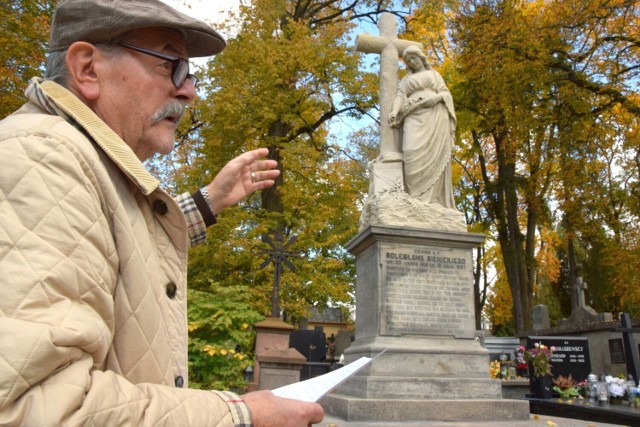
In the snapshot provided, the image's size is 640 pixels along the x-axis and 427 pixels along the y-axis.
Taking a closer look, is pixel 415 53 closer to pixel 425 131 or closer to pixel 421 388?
pixel 425 131

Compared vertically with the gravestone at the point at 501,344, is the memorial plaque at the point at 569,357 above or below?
below

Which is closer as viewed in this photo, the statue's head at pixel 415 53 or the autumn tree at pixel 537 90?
the statue's head at pixel 415 53

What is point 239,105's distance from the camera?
16.0 metres

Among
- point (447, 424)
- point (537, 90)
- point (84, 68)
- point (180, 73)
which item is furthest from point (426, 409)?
point (537, 90)

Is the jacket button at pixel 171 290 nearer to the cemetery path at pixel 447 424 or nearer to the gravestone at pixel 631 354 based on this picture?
the cemetery path at pixel 447 424

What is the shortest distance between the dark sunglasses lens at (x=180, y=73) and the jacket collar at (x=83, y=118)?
15.5 inches

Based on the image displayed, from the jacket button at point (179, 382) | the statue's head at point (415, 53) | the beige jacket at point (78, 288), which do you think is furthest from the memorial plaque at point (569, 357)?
the beige jacket at point (78, 288)

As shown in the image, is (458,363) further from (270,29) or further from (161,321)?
(270,29)

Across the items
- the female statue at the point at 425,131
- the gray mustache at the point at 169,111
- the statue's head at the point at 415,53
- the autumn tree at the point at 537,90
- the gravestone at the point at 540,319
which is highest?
the autumn tree at the point at 537,90

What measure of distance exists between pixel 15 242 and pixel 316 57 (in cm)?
1651

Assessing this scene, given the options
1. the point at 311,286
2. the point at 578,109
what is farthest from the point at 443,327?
the point at 578,109

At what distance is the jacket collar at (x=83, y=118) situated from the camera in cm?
136

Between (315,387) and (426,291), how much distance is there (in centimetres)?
634

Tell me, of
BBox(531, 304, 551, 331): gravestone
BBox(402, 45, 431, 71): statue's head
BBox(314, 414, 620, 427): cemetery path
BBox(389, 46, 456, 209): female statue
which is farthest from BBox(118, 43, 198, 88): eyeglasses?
BBox(531, 304, 551, 331): gravestone
